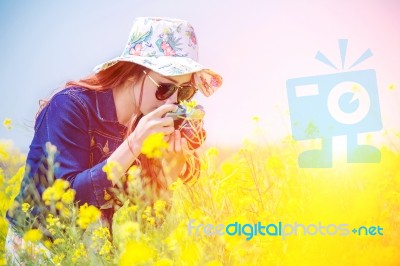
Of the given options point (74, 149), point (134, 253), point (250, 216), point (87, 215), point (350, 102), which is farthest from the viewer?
point (350, 102)

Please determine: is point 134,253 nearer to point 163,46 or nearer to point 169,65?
point 169,65

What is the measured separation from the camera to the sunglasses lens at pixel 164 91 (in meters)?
1.49

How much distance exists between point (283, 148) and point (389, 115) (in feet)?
1.54

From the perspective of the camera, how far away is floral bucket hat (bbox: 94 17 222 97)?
1479mm

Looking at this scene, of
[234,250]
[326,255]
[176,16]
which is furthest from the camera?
[176,16]

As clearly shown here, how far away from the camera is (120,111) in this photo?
158 cm

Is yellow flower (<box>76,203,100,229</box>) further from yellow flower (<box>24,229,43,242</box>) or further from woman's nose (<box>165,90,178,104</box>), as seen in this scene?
woman's nose (<box>165,90,178,104</box>)

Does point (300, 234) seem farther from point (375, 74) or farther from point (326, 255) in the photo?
point (375, 74)

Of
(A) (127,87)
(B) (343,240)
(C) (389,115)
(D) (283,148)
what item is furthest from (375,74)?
(A) (127,87)

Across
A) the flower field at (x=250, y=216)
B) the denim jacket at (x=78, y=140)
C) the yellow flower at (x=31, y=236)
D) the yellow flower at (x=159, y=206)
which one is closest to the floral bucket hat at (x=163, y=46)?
the denim jacket at (x=78, y=140)

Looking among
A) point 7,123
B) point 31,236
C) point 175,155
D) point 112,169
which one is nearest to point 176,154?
point 175,155

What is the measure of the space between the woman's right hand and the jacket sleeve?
0.11 meters

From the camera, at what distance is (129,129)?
5.07 ft

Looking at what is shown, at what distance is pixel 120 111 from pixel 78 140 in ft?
0.64
